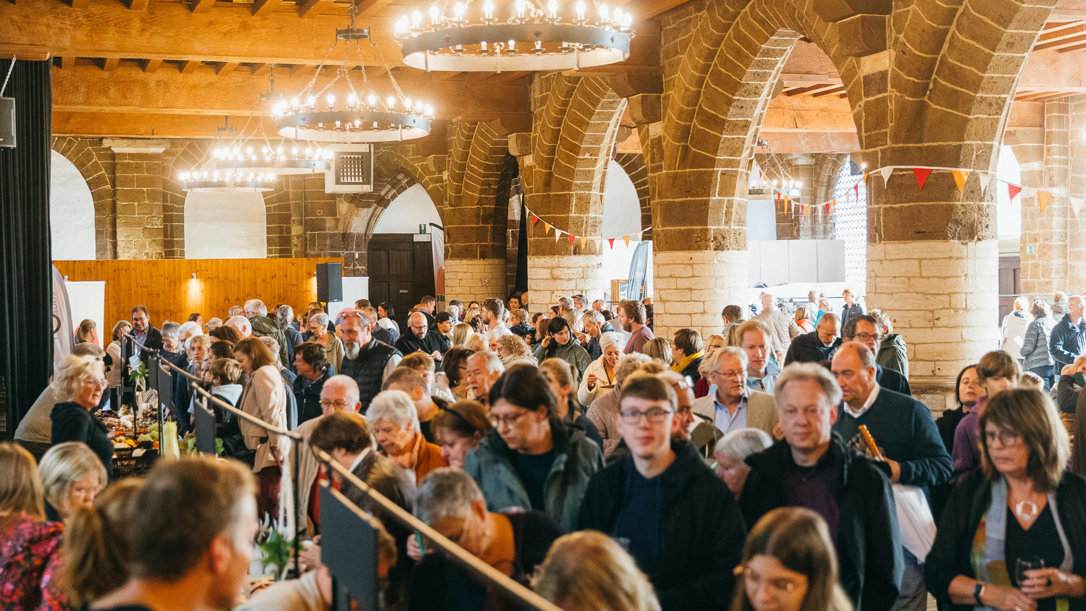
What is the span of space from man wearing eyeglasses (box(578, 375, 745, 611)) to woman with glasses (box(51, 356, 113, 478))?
2836mm

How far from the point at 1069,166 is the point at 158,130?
13763 millimetres

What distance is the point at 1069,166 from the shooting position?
15789 mm

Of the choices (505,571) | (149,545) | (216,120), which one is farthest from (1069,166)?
(149,545)

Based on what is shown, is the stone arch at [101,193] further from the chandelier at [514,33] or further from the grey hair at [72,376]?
the grey hair at [72,376]

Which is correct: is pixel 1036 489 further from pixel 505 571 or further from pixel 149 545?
pixel 149 545

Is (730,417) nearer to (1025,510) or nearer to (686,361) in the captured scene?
(686,361)

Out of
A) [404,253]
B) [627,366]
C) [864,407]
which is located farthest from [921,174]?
[404,253]

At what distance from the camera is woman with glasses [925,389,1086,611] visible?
276cm

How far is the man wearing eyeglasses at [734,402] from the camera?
14.3ft

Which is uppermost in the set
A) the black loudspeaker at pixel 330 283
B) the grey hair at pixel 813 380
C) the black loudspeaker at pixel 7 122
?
the black loudspeaker at pixel 7 122

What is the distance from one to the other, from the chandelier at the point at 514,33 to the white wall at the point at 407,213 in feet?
51.3

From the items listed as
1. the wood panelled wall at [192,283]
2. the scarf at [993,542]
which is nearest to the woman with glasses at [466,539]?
the scarf at [993,542]

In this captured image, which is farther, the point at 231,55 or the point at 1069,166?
the point at 1069,166

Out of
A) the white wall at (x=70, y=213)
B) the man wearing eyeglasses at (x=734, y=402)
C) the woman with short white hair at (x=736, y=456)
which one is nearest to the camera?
the woman with short white hair at (x=736, y=456)
